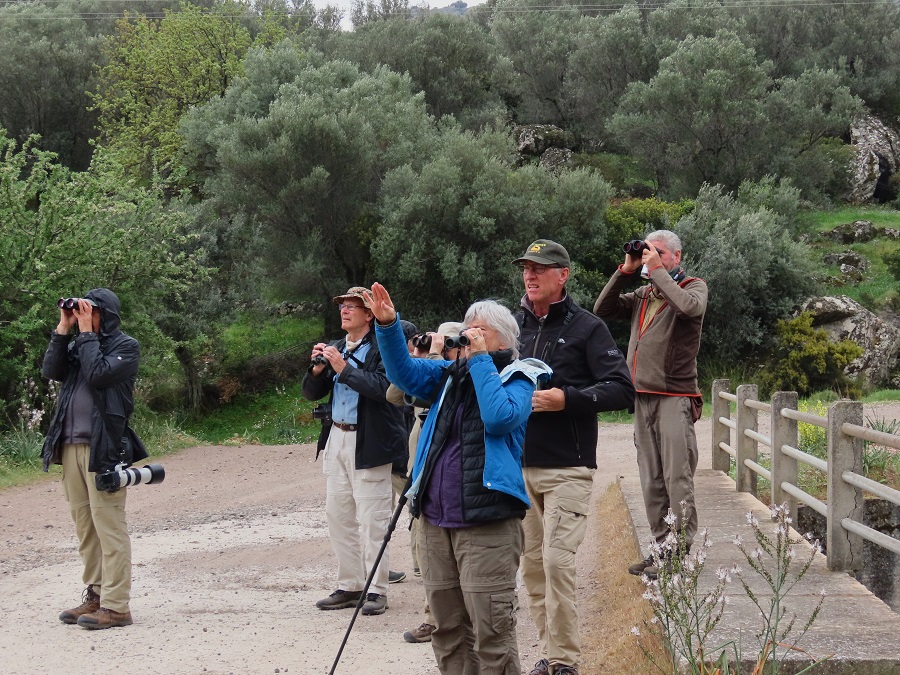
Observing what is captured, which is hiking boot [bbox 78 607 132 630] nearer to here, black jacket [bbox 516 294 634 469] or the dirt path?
the dirt path

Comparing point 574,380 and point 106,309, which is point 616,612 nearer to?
point 574,380

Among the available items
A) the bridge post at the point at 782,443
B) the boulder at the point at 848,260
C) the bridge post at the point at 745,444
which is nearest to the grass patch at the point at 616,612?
the bridge post at the point at 745,444

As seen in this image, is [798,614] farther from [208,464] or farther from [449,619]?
[208,464]

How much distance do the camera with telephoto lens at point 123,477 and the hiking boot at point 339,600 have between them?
1408 mm

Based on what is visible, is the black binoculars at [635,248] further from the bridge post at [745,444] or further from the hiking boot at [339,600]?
the bridge post at [745,444]

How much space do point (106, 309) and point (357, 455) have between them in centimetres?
192

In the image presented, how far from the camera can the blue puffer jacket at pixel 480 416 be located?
379 centimetres

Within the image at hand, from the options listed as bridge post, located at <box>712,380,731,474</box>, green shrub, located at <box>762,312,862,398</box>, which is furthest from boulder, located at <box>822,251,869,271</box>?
bridge post, located at <box>712,380,731,474</box>

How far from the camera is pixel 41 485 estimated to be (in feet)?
41.4

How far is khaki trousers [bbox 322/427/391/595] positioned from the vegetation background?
8.82m

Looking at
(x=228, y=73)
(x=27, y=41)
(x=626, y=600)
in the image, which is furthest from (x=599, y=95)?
(x=626, y=600)

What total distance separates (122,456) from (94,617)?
3.38 ft

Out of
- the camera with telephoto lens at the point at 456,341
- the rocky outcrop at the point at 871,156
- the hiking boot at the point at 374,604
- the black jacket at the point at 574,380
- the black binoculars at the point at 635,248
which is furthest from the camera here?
the rocky outcrop at the point at 871,156

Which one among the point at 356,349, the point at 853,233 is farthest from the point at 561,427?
the point at 853,233
